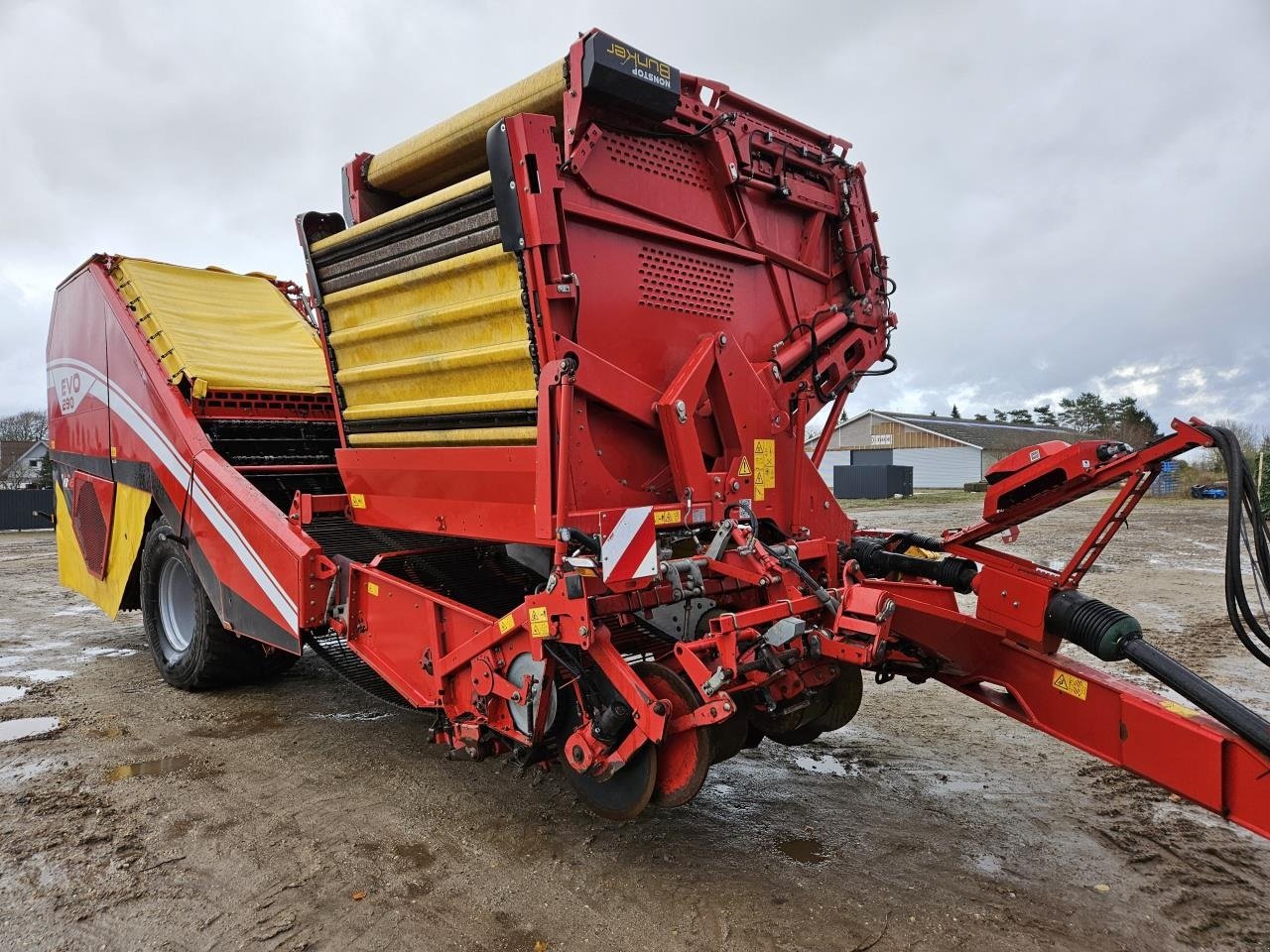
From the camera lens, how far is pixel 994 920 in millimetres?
2814

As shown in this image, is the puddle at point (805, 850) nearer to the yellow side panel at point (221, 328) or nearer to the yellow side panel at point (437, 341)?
the yellow side panel at point (437, 341)

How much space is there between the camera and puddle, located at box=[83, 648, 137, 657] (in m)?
6.61

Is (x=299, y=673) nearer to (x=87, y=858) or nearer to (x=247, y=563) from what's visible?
(x=247, y=563)

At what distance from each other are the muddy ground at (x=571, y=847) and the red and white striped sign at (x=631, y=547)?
3.80ft

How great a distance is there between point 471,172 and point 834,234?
1920 mm

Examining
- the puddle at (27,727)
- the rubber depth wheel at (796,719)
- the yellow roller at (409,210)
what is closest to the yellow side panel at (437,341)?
the yellow roller at (409,210)

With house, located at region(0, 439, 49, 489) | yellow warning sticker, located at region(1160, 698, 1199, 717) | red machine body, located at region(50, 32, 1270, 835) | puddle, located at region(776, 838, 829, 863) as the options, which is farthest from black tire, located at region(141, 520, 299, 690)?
house, located at region(0, 439, 49, 489)

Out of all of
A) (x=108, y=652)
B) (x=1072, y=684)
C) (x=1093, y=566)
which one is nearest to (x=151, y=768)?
(x=108, y=652)

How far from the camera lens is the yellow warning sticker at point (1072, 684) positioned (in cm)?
295

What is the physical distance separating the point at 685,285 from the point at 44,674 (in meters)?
5.61

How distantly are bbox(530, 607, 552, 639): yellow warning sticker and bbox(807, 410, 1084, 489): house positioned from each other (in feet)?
119

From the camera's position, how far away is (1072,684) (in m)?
2.99

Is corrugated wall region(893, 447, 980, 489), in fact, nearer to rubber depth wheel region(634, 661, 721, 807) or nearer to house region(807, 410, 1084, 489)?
house region(807, 410, 1084, 489)

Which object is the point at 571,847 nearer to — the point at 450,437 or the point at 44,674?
the point at 450,437
